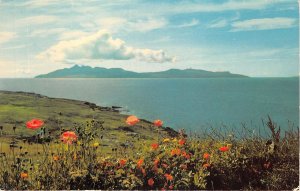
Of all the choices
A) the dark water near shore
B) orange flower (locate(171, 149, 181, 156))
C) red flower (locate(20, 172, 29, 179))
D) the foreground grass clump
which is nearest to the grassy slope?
the dark water near shore

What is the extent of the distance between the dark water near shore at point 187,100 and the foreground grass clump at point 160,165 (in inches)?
45.7

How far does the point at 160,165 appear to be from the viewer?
6449mm

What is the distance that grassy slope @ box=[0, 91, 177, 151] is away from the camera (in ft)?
27.3

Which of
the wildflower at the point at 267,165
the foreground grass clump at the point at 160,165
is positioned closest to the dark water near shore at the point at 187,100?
the foreground grass clump at the point at 160,165

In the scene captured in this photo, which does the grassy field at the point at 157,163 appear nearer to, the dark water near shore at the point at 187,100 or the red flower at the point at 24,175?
the red flower at the point at 24,175

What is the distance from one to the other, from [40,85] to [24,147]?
230cm

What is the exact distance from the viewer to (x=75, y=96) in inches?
373

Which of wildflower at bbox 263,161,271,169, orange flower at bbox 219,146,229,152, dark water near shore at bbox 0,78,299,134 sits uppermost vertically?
dark water near shore at bbox 0,78,299,134

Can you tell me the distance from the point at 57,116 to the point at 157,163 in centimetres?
307

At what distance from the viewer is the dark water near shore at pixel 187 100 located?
28.5 feet

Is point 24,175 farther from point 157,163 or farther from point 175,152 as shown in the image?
point 175,152

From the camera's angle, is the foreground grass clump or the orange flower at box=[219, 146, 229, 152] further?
the orange flower at box=[219, 146, 229, 152]

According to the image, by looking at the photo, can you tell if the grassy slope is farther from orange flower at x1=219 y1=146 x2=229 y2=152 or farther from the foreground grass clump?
orange flower at x1=219 y1=146 x2=229 y2=152

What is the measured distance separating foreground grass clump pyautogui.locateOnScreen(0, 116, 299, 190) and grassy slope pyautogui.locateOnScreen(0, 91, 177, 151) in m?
0.97
